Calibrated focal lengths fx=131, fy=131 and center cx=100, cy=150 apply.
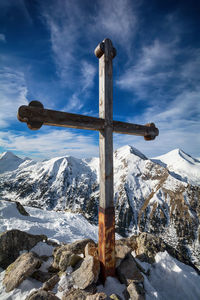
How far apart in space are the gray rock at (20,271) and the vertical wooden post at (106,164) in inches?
81.8

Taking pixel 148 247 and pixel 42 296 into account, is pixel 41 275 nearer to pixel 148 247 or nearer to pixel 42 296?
pixel 42 296

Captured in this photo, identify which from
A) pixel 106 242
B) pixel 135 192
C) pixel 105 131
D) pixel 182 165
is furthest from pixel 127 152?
pixel 106 242

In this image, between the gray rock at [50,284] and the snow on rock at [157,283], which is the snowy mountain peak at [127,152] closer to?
the snow on rock at [157,283]

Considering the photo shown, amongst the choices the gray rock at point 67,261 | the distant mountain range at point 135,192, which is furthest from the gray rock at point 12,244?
the distant mountain range at point 135,192

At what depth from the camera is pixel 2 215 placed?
9289 millimetres

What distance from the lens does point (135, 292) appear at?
3162 mm

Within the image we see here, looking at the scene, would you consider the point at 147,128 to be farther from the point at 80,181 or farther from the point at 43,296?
the point at 80,181

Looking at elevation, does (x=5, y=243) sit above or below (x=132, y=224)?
above

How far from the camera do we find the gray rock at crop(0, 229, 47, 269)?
4.81 metres

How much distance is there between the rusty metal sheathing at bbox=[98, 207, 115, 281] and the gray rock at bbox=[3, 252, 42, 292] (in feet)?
6.81

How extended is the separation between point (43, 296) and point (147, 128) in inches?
208

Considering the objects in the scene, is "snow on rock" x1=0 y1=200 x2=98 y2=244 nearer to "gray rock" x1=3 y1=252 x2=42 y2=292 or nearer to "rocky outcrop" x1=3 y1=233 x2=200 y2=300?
"gray rock" x1=3 y1=252 x2=42 y2=292

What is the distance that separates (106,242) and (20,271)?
2.66 metres

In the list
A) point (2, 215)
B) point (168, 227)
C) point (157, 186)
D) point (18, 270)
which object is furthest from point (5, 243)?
point (157, 186)
